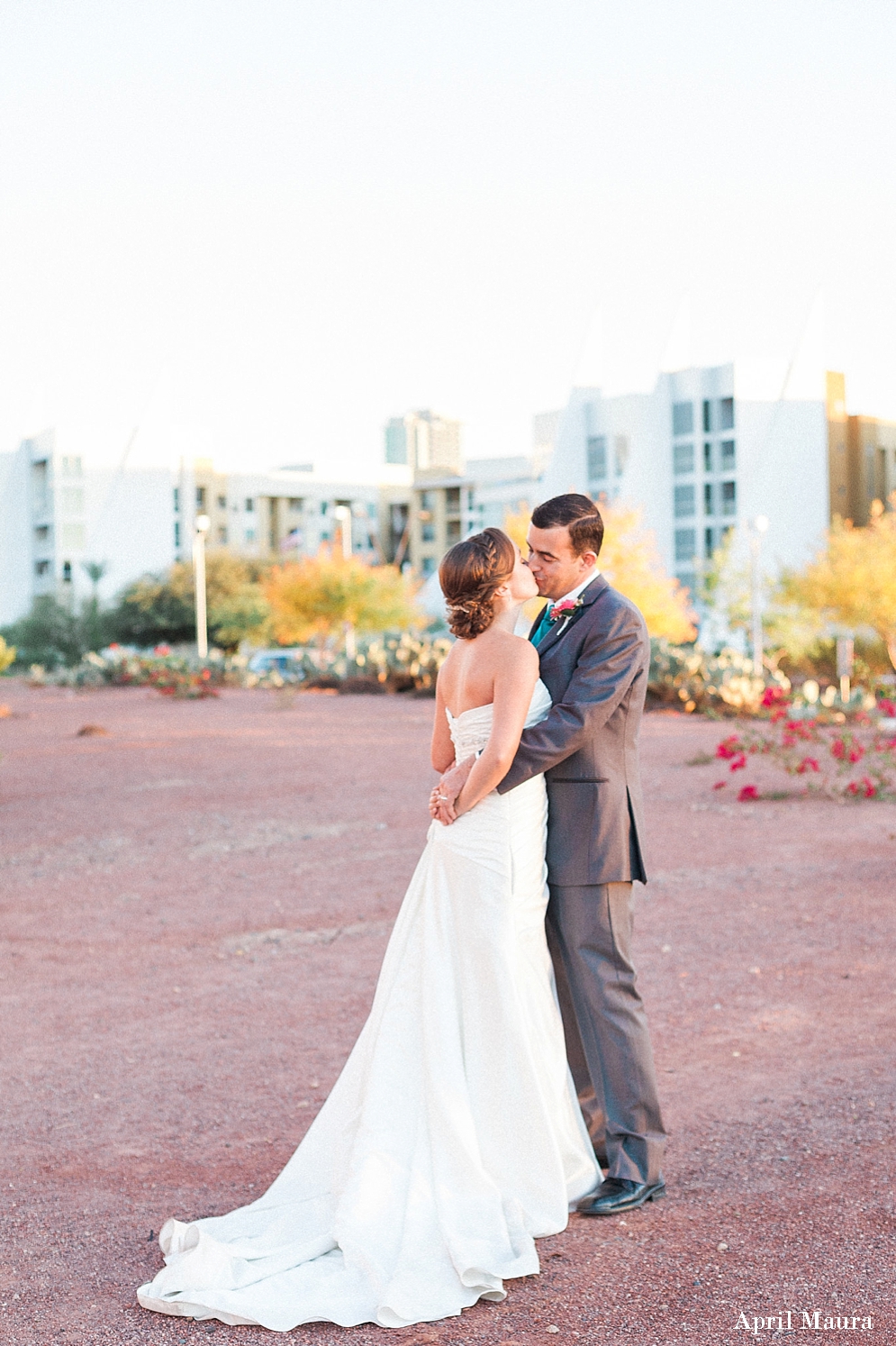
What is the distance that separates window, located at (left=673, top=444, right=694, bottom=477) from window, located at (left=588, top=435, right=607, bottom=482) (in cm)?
351

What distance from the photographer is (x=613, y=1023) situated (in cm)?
379

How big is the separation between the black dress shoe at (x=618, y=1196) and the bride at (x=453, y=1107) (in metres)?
0.05

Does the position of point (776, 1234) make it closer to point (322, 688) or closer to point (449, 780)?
point (449, 780)

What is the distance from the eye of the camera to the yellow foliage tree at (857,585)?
36.3 metres

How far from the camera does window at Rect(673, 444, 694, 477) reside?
219 feet

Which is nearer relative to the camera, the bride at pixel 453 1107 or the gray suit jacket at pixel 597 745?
the bride at pixel 453 1107

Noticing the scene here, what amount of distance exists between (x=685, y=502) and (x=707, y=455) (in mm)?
2519

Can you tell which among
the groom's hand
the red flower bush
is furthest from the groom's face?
the red flower bush

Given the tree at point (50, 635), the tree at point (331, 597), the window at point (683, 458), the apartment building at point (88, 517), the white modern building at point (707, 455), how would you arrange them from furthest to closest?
the apartment building at point (88, 517) < the window at point (683, 458) < the white modern building at point (707, 455) < the tree at point (50, 635) < the tree at point (331, 597)

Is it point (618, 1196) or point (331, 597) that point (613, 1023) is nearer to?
point (618, 1196)

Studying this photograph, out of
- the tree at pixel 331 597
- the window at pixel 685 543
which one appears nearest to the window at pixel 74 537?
the window at pixel 685 543

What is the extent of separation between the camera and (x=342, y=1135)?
367 centimetres

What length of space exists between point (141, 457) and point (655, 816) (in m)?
70.4

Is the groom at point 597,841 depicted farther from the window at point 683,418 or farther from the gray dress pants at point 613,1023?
the window at point 683,418
